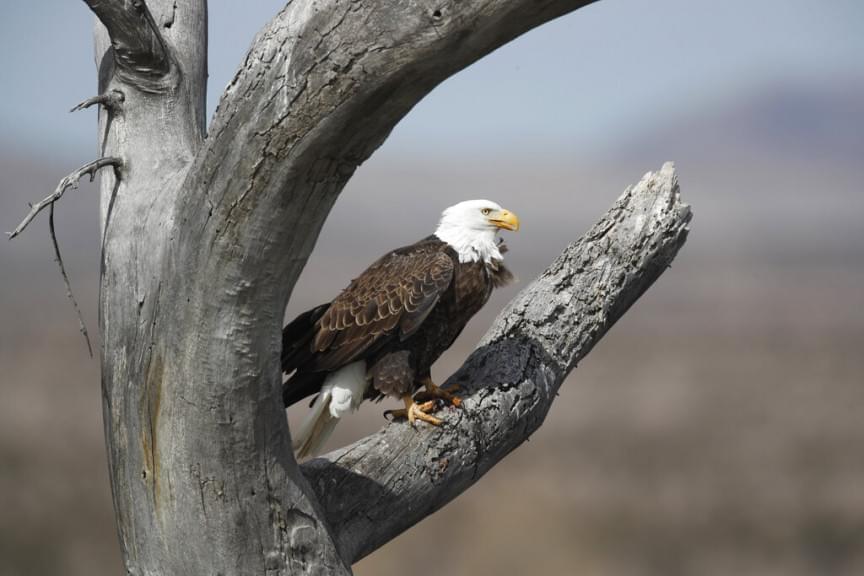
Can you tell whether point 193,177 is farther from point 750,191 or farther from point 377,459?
point 750,191

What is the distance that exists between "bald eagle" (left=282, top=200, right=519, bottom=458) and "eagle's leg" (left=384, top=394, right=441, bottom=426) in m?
0.04

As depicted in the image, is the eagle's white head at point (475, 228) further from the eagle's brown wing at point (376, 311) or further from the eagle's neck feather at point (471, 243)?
the eagle's brown wing at point (376, 311)

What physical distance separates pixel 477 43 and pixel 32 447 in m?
18.2

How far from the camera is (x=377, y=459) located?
4.15m

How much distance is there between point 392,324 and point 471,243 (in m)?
0.57

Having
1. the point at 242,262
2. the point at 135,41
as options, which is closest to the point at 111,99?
the point at 135,41

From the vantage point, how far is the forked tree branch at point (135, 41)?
3.49 metres

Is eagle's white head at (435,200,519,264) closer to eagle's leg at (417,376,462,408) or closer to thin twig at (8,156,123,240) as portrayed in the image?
eagle's leg at (417,376,462,408)

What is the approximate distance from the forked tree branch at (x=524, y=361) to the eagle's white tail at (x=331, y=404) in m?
0.49

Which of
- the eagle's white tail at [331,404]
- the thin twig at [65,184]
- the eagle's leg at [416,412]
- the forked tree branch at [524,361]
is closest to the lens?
the thin twig at [65,184]

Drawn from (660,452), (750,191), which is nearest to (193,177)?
(660,452)

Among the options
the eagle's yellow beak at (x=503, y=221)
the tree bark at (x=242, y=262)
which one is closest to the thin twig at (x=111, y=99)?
the tree bark at (x=242, y=262)

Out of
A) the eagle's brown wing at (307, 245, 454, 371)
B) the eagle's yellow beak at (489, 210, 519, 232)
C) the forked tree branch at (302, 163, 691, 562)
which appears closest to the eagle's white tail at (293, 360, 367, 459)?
the eagle's brown wing at (307, 245, 454, 371)

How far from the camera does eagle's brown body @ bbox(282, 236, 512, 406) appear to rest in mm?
4793
